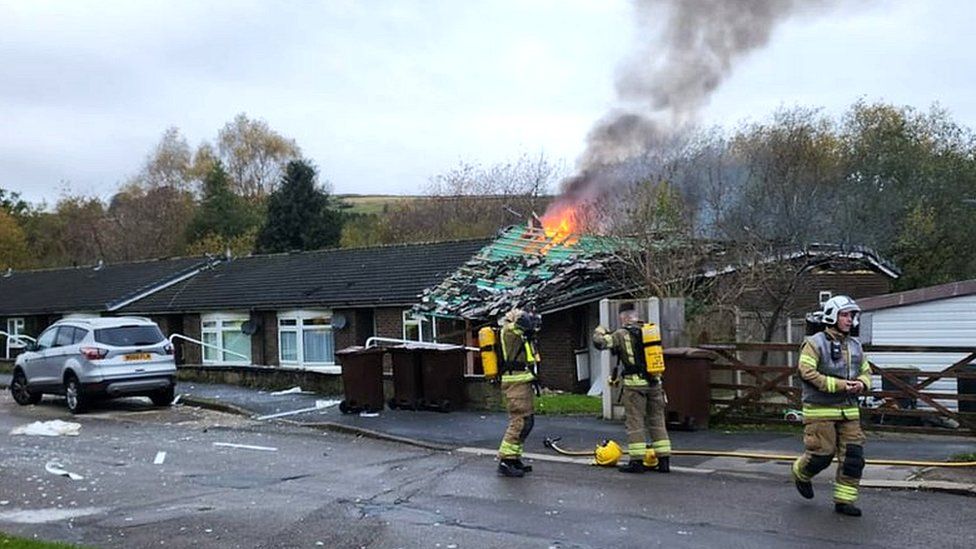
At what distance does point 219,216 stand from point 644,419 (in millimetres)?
48761

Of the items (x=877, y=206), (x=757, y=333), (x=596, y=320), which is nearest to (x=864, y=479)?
(x=757, y=333)

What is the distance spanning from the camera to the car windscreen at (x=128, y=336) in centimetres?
1784

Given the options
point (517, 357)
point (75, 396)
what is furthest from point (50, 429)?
point (517, 357)

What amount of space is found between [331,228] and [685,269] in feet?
114

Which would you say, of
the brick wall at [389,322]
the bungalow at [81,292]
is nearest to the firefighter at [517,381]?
the brick wall at [389,322]

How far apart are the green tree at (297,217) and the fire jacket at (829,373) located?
143 ft

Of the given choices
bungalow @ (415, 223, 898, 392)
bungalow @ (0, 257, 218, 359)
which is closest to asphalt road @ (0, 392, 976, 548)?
bungalow @ (415, 223, 898, 392)

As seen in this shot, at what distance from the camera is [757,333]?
20109mm

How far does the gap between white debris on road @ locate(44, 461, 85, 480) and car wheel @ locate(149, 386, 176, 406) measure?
6569mm

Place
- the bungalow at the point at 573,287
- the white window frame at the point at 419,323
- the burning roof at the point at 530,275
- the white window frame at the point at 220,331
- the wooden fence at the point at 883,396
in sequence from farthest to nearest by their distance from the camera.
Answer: the white window frame at the point at 220,331 → the white window frame at the point at 419,323 → the burning roof at the point at 530,275 → the bungalow at the point at 573,287 → the wooden fence at the point at 883,396

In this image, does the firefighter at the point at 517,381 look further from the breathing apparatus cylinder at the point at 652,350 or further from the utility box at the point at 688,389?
the utility box at the point at 688,389

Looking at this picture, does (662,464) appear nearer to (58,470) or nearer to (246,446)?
(246,446)

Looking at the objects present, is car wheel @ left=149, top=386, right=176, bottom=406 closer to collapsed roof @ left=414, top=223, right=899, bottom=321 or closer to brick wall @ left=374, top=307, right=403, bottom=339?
collapsed roof @ left=414, top=223, right=899, bottom=321

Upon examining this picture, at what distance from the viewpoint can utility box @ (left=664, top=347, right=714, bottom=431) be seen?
42.2ft
